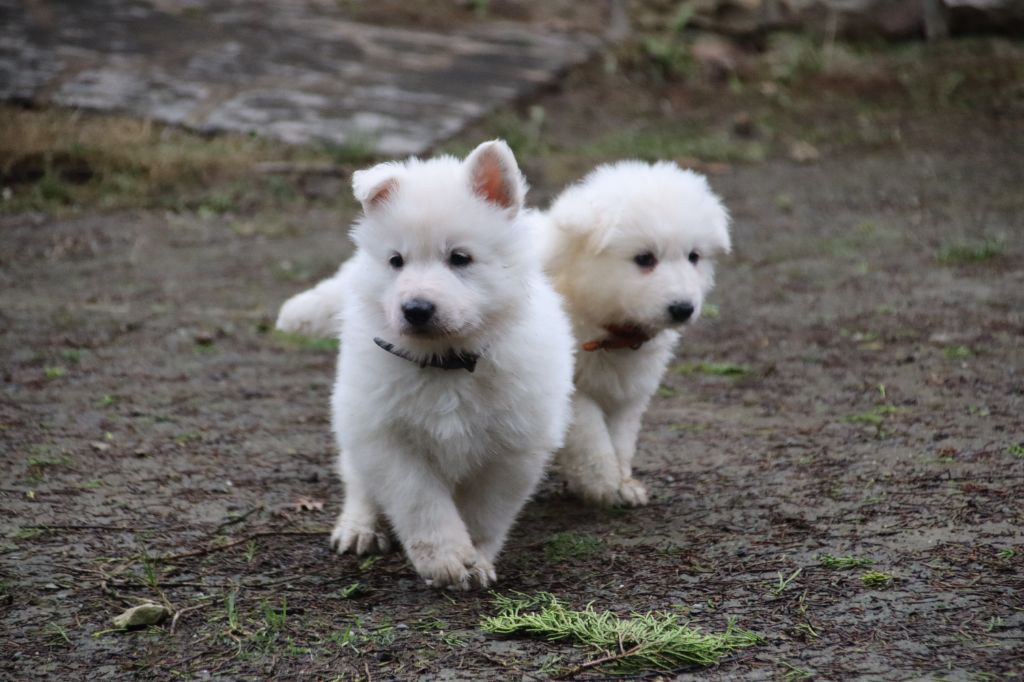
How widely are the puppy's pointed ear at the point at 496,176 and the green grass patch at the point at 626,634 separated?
1.20 m

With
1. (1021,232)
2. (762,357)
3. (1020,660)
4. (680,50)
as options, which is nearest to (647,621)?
(1020,660)

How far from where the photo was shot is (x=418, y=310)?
352 centimetres

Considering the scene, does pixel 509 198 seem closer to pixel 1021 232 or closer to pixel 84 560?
pixel 84 560

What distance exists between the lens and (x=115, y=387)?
19.4 ft

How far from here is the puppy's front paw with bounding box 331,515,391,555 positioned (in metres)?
4.14

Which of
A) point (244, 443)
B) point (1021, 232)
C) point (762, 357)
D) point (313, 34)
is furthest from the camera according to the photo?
point (313, 34)

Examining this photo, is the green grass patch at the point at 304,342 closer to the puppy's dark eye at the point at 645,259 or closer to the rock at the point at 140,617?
the puppy's dark eye at the point at 645,259

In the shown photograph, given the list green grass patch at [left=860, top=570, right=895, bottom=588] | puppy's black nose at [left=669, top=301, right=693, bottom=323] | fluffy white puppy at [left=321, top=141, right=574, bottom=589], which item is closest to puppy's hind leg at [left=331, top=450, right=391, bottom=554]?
fluffy white puppy at [left=321, top=141, right=574, bottom=589]

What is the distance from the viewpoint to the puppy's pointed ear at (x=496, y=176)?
12.2 feet

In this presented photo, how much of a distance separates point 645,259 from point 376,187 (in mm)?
1262

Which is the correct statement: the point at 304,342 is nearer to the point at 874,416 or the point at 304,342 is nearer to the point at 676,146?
the point at 874,416

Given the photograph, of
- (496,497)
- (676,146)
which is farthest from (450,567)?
(676,146)

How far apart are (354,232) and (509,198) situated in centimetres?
49

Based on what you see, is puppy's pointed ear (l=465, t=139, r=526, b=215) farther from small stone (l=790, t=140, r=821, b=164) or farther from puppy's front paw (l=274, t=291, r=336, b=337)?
small stone (l=790, t=140, r=821, b=164)
